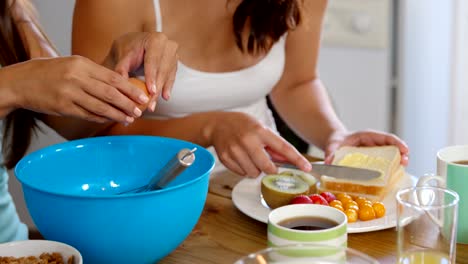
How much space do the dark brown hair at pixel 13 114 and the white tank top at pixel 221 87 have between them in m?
0.29

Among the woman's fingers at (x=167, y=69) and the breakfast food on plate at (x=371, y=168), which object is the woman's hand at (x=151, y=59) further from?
the breakfast food on plate at (x=371, y=168)

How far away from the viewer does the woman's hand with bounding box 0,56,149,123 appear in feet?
3.26

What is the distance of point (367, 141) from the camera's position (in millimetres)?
1407

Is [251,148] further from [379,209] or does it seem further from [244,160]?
[379,209]

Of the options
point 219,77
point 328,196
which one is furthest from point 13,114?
point 328,196

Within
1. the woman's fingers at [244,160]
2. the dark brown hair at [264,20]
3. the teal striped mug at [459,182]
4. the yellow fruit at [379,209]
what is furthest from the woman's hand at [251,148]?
the dark brown hair at [264,20]

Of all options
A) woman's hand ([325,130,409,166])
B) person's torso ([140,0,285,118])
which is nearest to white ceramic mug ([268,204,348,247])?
woman's hand ([325,130,409,166])

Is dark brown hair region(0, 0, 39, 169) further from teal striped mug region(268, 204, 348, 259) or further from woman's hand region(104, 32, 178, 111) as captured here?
teal striped mug region(268, 204, 348, 259)

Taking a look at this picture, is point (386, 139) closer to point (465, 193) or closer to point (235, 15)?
point (465, 193)

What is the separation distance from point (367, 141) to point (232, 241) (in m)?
0.44

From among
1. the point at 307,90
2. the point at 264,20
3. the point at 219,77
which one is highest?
the point at 264,20

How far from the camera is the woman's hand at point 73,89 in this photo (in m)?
0.99

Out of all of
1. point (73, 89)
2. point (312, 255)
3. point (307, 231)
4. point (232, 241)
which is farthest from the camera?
point (232, 241)

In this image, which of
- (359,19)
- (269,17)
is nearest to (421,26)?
(359,19)
